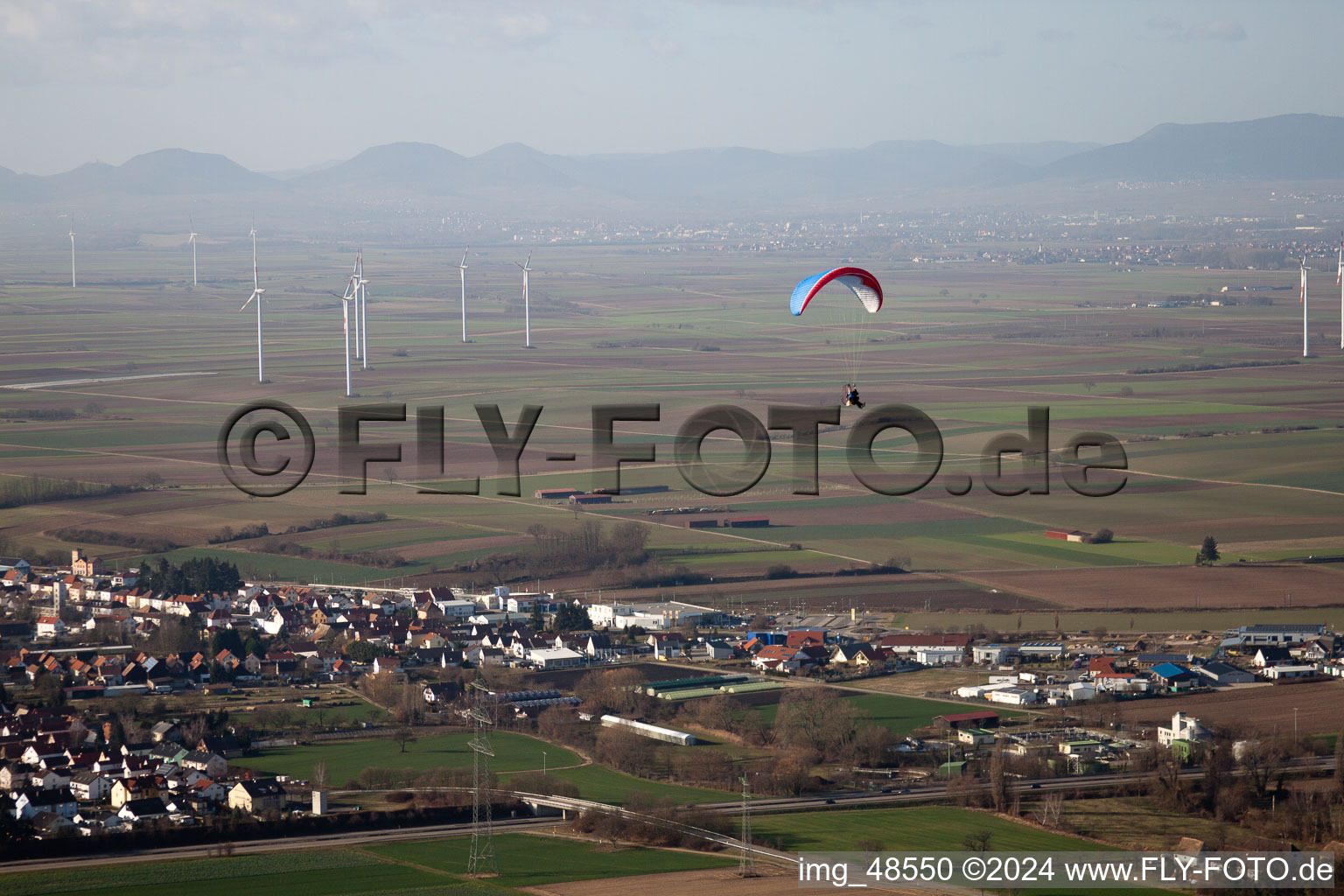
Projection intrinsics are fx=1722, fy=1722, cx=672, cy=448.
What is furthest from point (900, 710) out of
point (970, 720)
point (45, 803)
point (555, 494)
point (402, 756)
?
point (555, 494)

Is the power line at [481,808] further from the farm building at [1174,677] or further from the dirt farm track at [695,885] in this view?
the farm building at [1174,677]

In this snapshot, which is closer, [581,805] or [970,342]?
[581,805]

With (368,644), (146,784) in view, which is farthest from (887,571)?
(146,784)

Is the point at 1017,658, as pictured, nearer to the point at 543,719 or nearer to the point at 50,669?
the point at 543,719

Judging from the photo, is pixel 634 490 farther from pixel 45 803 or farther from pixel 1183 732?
pixel 45 803

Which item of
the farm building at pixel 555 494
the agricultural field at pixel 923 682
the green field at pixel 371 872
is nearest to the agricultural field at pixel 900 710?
the agricultural field at pixel 923 682

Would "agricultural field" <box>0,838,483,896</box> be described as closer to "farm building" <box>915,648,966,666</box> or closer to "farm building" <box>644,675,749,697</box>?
"farm building" <box>644,675,749,697</box>
